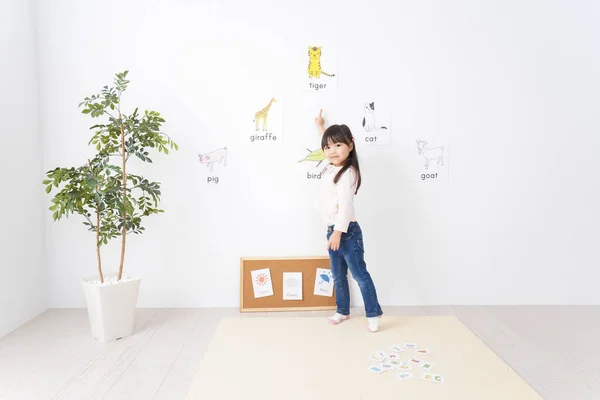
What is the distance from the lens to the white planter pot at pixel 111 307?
8.27ft

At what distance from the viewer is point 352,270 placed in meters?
2.71

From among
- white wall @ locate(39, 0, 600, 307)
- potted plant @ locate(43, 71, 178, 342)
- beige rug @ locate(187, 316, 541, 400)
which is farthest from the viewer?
white wall @ locate(39, 0, 600, 307)

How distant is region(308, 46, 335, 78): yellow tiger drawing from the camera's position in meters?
3.01

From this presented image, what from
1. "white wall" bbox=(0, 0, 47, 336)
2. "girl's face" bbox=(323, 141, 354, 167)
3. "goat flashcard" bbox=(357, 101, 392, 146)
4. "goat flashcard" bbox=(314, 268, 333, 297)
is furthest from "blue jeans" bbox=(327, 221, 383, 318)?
"white wall" bbox=(0, 0, 47, 336)

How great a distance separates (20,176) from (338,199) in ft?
5.91

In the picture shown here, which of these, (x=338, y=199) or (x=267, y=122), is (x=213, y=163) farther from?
(x=338, y=199)

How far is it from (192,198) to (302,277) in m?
0.83

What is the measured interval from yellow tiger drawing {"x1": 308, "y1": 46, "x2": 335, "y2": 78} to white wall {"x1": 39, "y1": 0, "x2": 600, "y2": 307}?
8 cm

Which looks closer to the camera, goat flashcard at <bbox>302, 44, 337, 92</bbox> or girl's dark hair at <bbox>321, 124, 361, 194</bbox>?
girl's dark hair at <bbox>321, 124, 361, 194</bbox>

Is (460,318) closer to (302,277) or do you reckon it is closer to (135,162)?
(302,277)

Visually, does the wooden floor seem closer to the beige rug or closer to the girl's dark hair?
the beige rug

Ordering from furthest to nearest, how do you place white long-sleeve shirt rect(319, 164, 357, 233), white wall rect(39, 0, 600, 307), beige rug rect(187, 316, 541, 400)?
white wall rect(39, 0, 600, 307)
white long-sleeve shirt rect(319, 164, 357, 233)
beige rug rect(187, 316, 541, 400)

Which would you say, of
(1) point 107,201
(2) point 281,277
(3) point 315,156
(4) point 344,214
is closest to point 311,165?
(3) point 315,156

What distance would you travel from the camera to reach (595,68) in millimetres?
3117
